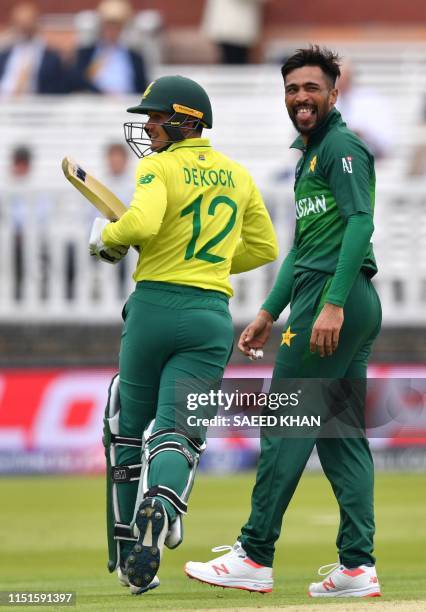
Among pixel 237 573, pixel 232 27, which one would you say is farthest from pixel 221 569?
pixel 232 27

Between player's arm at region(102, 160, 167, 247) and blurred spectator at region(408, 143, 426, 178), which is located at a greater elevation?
player's arm at region(102, 160, 167, 247)

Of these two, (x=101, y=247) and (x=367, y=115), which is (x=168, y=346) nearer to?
(x=101, y=247)

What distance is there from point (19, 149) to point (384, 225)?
3876 mm

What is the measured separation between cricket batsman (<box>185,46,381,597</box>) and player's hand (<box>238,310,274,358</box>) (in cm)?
30

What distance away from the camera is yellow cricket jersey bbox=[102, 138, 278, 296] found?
655cm

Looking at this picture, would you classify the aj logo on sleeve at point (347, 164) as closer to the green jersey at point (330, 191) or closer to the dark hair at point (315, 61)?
the green jersey at point (330, 191)

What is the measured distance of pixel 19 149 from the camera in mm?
16562

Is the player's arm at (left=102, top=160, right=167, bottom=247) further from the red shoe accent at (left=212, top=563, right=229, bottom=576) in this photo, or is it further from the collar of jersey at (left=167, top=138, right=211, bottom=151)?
the red shoe accent at (left=212, top=563, right=229, bottom=576)

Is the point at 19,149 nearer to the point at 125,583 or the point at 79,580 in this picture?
the point at 79,580

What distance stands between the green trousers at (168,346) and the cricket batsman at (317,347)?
1.01 feet

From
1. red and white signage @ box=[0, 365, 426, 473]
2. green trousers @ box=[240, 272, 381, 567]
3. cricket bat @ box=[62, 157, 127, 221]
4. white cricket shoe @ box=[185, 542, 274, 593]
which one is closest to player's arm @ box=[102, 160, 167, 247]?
cricket bat @ box=[62, 157, 127, 221]

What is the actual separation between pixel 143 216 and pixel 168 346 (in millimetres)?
579

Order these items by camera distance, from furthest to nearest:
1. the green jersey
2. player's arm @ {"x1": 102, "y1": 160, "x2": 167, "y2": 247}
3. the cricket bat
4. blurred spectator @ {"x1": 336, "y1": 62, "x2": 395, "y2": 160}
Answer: blurred spectator @ {"x1": 336, "y1": 62, "x2": 395, "y2": 160} < the cricket bat < the green jersey < player's arm @ {"x1": 102, "y1": 160, "x2": 167, "y2": 247}

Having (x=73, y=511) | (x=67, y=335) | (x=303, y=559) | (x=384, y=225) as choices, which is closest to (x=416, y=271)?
(x=384, y=225)
